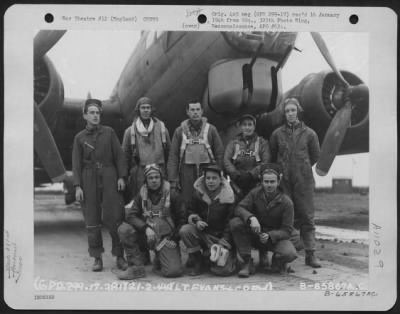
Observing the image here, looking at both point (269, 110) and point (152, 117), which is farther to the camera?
point (269, 110)

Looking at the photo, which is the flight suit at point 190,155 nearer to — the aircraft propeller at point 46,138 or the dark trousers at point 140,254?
the dark trousers at point 140,254

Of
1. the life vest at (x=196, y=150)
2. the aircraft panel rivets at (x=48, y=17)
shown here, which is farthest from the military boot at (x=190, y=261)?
the aircraft panel rivets at (x=48, y=17)

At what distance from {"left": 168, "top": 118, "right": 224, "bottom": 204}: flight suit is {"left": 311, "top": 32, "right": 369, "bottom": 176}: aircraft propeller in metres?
0.87

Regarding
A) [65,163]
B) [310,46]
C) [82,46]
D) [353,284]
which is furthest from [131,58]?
[353,284]

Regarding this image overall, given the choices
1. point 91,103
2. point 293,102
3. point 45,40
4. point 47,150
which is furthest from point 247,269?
point 45,40

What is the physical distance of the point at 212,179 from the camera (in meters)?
3.54

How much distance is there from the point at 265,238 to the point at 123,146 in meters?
1.30

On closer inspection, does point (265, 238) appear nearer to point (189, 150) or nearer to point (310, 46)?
point (189, 150)

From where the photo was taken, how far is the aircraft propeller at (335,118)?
3.79m

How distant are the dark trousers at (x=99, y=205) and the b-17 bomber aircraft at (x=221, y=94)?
0.42 meters

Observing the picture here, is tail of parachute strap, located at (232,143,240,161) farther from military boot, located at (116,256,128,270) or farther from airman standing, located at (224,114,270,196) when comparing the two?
military boot, located at (116,256,128,270)

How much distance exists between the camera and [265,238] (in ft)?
11.5

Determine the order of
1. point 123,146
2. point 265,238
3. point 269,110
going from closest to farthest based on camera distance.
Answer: point 265,238 < point 123,146 < point 269,110

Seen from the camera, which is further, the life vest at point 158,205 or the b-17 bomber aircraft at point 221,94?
the b-17 bomber aircraft at point 221,94
